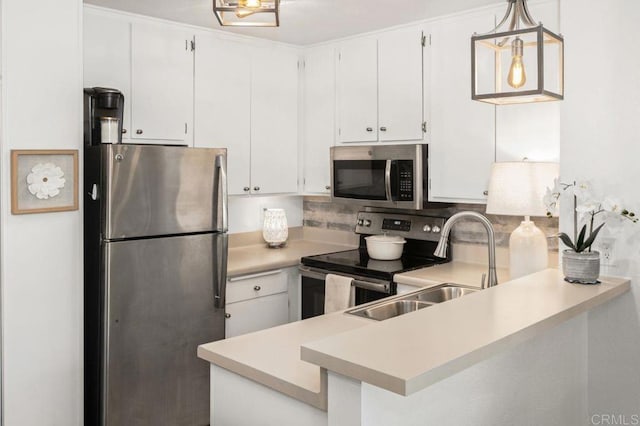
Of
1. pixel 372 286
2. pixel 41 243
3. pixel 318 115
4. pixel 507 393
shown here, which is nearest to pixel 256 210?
pixel 318 115

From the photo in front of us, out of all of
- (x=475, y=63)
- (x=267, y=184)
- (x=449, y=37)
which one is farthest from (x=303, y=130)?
(x=475, y=63)

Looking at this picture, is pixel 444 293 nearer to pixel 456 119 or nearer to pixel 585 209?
pixel 585 209

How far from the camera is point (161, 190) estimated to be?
298 cm

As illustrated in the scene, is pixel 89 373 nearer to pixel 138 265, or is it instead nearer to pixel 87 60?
pixel 138 265

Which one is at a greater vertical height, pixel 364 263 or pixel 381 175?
pixel 381 175

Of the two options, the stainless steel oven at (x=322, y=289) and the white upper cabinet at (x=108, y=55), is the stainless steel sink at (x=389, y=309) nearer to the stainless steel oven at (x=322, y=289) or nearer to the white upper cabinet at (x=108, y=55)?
the stainless steel oven at (x=322, y=289)

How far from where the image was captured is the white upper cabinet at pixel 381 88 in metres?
3.52

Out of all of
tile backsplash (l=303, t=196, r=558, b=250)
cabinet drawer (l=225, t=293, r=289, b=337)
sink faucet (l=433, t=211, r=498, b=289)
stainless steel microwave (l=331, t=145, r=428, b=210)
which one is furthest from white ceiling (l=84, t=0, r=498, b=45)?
cabinet drawer (l=225, t=293, r=289, b=337)

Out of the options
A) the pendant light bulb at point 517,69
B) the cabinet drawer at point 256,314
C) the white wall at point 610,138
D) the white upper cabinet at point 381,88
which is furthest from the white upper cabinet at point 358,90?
the pendant light bulb at point 517,69

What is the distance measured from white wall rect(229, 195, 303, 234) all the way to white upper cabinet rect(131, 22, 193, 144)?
2.39 ft

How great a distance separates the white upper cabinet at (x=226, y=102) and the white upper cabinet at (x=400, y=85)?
35.4 inches

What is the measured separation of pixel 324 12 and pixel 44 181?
5.66ft

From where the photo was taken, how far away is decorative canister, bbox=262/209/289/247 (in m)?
4.28

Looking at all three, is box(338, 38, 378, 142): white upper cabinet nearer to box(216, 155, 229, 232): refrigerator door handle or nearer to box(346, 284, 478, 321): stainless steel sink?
box(216, 155, 229, 232): refrigerator door handle
